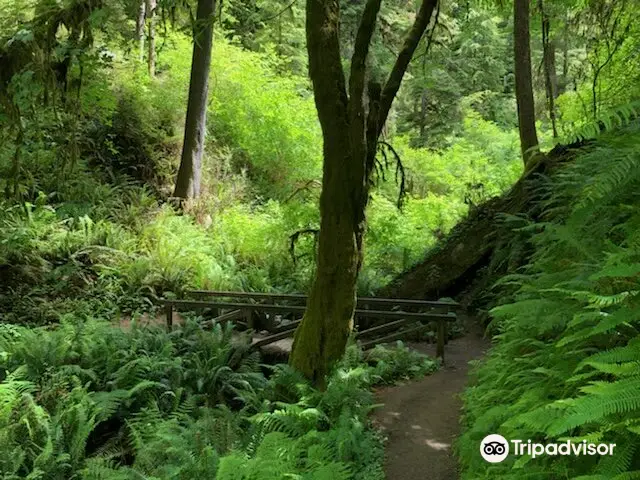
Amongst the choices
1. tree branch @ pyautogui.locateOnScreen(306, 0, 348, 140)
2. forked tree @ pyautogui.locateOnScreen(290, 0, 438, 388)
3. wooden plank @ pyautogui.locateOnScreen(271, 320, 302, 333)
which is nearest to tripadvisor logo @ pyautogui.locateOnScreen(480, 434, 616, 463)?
forked tree @ pyautogui.locateOnScreen(290, 0, 438, 388)

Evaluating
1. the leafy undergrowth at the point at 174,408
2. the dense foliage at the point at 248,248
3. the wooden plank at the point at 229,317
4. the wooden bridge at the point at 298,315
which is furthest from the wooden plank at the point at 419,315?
the wooden plank at the point at 229,317

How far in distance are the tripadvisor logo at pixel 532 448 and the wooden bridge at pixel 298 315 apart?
14.0 ft

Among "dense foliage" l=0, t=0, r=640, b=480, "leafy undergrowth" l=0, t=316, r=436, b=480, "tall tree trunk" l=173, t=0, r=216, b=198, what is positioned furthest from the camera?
"tall tree trunk" l=173, t=0, r=216, b=198

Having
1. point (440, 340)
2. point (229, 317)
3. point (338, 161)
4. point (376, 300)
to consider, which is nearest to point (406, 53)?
point (338, 161)

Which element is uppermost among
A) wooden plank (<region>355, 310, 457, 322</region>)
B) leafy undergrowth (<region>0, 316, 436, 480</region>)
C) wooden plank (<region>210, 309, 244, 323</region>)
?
wooden plank (<region>355, 310, 457, 322</region>)

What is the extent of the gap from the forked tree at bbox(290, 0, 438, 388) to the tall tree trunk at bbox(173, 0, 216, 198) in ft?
26.7

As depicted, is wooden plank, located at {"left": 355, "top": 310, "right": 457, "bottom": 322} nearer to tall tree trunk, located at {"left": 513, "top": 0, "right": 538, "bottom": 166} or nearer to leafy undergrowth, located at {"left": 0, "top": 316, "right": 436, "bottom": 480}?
leafy undergrowth, located at {"left": 0, "top": 316, "right": 436, "bottom": 480}

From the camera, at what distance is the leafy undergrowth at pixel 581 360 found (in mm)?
2023

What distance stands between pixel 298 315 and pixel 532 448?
7.36m

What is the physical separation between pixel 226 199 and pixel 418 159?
6.99m

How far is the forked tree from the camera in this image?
5.44 m

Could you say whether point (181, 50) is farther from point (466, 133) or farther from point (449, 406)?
point (449, 406)

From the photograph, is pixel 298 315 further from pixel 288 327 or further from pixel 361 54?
pixel 361 54

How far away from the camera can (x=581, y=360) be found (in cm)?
277
